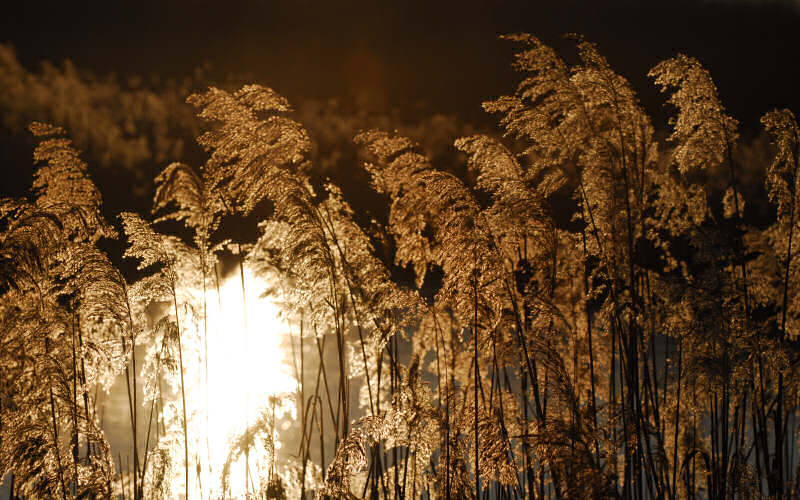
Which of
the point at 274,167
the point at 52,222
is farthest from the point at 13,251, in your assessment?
the point at 274,167

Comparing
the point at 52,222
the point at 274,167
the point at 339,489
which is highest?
the point at 274,167

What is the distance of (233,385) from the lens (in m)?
5.27

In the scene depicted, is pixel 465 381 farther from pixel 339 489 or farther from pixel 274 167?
pixel 274 167

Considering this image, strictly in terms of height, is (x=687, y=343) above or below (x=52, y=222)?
below

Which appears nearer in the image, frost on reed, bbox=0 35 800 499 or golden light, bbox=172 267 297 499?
frost on reed, bbox=0 35 800 499

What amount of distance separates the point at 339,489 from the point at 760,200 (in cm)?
390

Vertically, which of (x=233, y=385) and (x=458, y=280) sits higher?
(x=458, y=280)

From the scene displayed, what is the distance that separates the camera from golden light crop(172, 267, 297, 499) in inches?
166

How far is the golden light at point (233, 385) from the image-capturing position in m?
4.22

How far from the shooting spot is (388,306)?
3.75 meters

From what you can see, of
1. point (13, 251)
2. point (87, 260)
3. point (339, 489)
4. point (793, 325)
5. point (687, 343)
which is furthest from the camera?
point (793, 325)

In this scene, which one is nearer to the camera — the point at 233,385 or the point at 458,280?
the point at 458,280

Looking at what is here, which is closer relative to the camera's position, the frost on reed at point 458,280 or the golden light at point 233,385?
the frost on reed at point 458,280

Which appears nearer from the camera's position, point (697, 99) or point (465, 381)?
point (697, 99)
